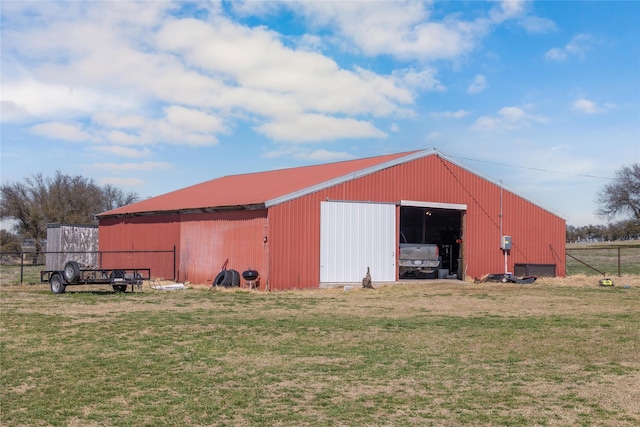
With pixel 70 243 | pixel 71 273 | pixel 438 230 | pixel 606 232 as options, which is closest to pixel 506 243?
pixel 438 230

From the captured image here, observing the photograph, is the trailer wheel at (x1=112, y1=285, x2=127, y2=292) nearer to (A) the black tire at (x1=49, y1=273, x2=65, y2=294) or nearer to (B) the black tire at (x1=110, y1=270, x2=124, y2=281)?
(B) the black tire at (x1=110, y1=270, x2=124, y2=281)

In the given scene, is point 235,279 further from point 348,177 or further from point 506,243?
point 506,243

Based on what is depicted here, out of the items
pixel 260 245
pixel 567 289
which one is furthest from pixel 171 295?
pixel 567 289

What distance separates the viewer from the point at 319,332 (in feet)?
43.7

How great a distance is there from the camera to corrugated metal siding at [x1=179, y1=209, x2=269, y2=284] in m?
24.3

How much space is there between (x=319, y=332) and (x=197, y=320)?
3127mm

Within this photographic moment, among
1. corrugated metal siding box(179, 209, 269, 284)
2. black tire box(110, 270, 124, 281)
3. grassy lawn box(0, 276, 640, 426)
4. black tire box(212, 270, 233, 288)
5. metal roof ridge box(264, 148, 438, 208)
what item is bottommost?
grassy lawn box(0, 276, 640, 426)

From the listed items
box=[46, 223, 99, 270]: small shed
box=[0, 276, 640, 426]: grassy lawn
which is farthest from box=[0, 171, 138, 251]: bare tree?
box=[0, 276, 640, 426]: grassy lawn

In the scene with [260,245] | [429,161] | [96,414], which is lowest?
[96,414]

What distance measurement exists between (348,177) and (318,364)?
16.0 m

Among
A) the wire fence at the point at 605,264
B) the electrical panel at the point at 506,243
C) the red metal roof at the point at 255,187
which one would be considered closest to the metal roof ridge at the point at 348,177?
the red metal roof at the point at 255,187

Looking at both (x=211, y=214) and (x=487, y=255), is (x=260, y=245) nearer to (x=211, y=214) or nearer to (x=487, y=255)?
(x=211, y=214)

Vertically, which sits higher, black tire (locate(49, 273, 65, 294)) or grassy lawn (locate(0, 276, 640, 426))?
black tire (locate(49, 273, 65, 294))

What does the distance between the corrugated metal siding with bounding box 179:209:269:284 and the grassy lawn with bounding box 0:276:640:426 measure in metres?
5.95
